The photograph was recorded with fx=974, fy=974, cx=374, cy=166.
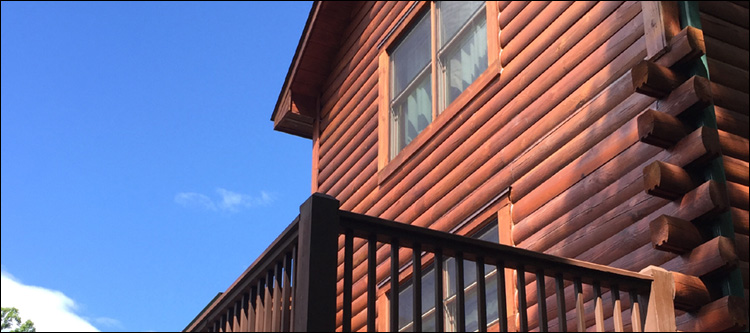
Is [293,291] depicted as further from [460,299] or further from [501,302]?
[501,302]

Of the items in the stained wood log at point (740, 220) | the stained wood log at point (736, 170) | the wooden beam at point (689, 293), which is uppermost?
the stained wood log at point (736, 170)

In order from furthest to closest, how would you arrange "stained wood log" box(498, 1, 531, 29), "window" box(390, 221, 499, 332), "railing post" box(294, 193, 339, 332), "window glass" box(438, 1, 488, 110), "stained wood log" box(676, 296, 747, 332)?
"window glass" box(438, 1, 488, 110) → "stained wood log" box(498, 1, 531, 29) → "window" box(390, 221, 499, 332) → "stained wood log" box(676, 296, 747, 332) → "railing post" box(294, 193, 339, 332)

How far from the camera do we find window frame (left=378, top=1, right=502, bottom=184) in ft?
26.5

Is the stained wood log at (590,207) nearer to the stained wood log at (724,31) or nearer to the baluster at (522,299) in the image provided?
the stained wood log at (724,31)

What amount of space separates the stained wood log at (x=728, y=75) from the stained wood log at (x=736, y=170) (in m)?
0.53

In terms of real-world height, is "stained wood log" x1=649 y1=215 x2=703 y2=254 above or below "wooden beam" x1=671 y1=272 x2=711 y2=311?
above

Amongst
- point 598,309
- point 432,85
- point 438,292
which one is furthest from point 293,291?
point 432,85

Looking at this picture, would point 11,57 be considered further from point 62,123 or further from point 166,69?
point 166,69

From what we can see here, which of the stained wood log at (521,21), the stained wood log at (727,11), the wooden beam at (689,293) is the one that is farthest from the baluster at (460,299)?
the stained wood log at (521,21)

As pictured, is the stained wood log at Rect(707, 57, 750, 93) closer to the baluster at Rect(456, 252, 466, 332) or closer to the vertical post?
the baluster at Rect(456, 252, 466, 332)

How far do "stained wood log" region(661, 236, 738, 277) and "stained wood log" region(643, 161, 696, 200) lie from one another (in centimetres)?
35

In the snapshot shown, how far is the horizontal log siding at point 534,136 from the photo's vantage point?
20.7 ft

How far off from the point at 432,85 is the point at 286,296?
16.0 feet

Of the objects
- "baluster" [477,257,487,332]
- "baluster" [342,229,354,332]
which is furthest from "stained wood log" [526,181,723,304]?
"baluster" [342,229,354,332]
